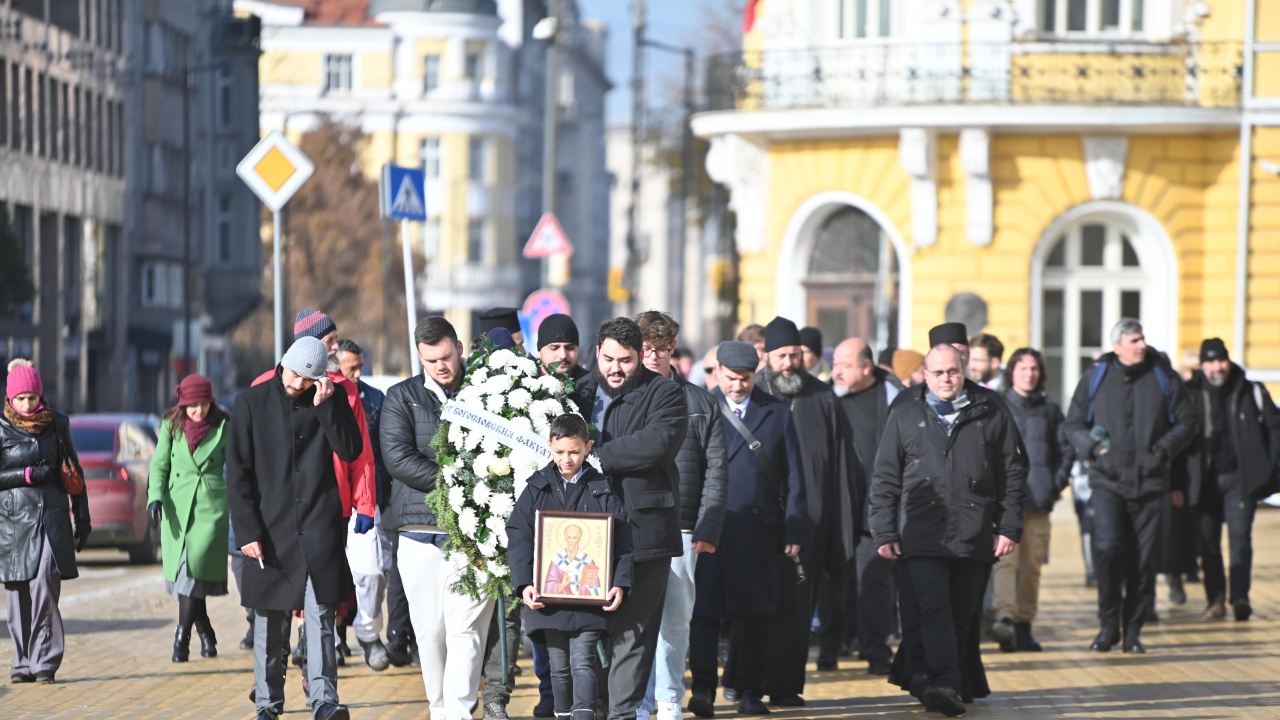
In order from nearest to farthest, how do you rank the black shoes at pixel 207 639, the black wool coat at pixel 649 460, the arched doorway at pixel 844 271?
the black wool coat at pixel 649 460
the black shoes at pixel 207 639
the arched doorway at pixel 844 271

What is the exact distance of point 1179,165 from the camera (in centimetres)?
2919

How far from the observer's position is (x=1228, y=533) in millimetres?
16750

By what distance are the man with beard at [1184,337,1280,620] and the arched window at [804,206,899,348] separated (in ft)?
43.2

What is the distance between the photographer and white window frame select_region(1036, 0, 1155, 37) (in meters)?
28.9

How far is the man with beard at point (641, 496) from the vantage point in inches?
378

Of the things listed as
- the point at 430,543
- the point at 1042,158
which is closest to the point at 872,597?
the point at 430,543

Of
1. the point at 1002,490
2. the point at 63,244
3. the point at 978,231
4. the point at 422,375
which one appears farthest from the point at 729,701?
the point at 63,244

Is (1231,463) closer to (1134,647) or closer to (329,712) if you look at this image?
(1134,647)

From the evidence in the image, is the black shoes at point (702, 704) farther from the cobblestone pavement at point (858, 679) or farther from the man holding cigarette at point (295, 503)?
the man holding cigarette at point (295, 503)

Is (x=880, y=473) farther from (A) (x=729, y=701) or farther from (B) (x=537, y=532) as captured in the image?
(B) (x=537, y=532)

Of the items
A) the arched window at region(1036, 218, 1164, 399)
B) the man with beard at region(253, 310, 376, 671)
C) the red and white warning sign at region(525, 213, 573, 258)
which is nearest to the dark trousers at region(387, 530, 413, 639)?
the man with beard at region(253, 310, 376, 671)

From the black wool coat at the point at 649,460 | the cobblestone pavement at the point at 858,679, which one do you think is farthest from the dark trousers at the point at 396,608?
Result: the black wool coat at the point at 649,460

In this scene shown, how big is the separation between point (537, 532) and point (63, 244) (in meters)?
43.8

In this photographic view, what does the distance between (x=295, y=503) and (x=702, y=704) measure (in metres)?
2.29
